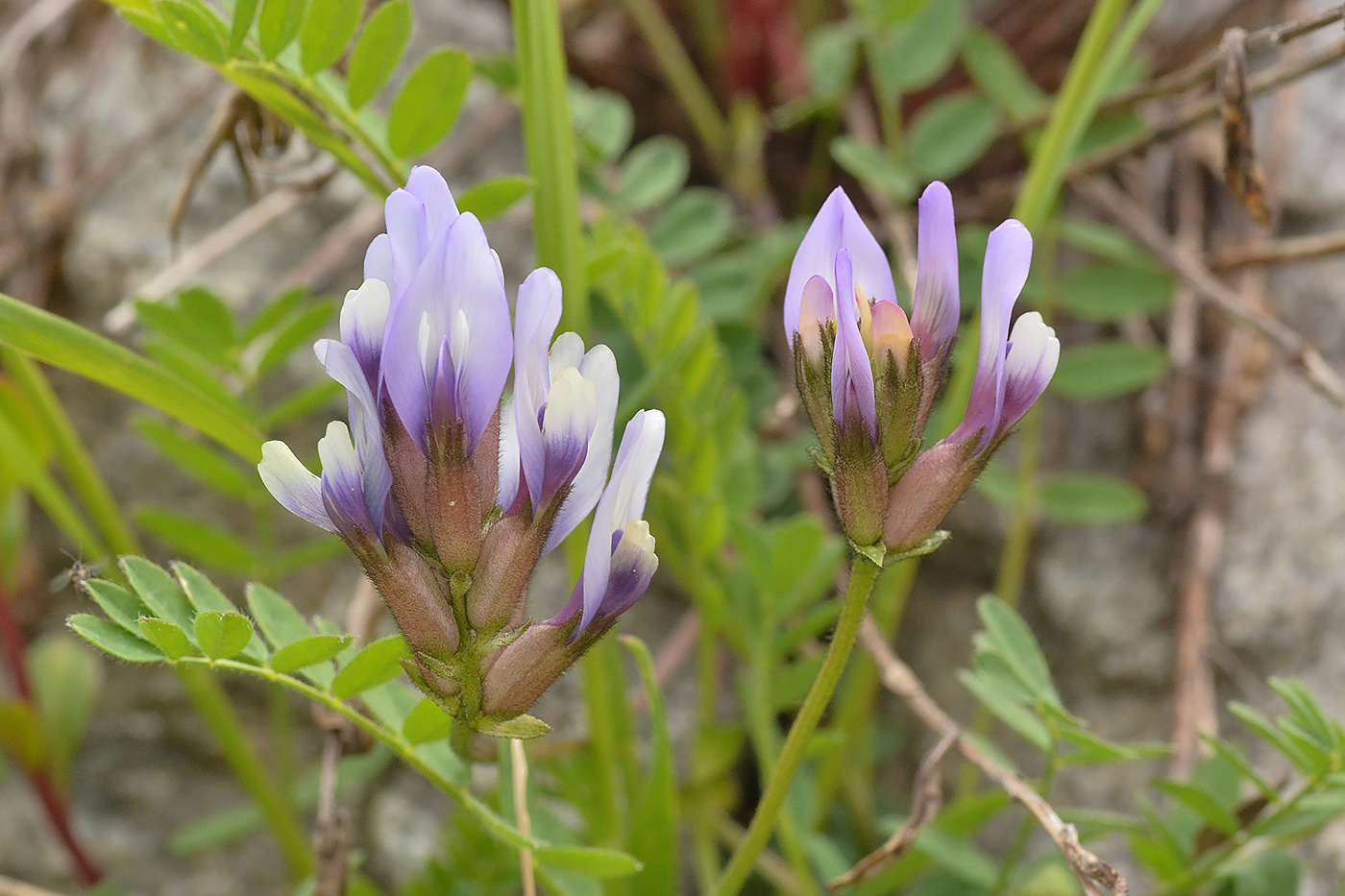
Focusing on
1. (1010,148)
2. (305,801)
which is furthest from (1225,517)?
(305,801)

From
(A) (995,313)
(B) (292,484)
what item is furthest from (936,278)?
(B) (292,484)

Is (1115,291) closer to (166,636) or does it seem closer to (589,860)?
(589,860)

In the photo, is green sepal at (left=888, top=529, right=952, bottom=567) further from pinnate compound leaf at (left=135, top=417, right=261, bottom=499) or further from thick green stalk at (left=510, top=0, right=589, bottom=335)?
pinnate compound leaf at (left=135, top=417, right=261, bottom=499)

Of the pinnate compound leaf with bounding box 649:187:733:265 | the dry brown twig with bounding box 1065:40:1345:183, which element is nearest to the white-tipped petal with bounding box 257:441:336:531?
the pinnate compound leaf with bounding box 649:187:733:265

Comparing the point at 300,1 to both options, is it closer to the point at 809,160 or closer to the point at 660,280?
the point at 660,280

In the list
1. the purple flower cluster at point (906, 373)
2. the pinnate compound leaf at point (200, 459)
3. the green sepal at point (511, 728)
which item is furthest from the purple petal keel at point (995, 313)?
the pinnate compound leaf at point (200, 459)

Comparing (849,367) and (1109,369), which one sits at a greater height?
(1109,369)

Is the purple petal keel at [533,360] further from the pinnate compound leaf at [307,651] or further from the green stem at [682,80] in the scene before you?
the green stem at [682,80]
